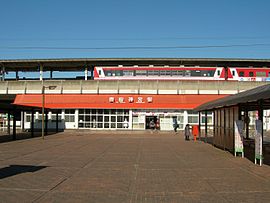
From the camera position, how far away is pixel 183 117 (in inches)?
1804

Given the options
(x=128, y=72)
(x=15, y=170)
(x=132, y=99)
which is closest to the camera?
(x=15, y=170)

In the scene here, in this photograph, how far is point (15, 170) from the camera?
36.7 ft

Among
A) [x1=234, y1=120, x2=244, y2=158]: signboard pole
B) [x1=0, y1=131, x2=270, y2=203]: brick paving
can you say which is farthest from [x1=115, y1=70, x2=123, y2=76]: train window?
[x1=0, y1=131, x2=270, y2=203]: brick paving

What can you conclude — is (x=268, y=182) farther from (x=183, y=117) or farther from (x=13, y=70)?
(x=13, y=70)

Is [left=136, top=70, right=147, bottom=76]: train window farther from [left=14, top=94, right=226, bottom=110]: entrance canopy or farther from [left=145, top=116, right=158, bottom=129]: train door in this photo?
[left=145, top=116, right=158, bottom=129]: train door

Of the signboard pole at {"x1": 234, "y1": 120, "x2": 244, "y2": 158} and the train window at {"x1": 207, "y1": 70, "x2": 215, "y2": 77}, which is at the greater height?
the train window at {"x1": 207, "y1": 70, "x2": 215, "y2": 77}

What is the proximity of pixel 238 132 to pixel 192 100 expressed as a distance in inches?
1210

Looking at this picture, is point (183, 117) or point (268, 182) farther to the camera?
point (183, 117)

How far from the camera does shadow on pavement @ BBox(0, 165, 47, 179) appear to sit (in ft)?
34.0

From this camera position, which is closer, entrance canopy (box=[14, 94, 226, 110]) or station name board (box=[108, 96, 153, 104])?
entrance canopy (box=[14, 94, 226, 110])

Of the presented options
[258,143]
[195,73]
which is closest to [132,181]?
[258,143]

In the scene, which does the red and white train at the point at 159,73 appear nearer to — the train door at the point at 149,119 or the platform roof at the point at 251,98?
the train door at the point at 149,119

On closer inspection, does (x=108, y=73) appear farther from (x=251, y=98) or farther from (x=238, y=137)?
(x=251, y=98)

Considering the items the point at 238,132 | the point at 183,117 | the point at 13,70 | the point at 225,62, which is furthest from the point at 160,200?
the point at 13,70
